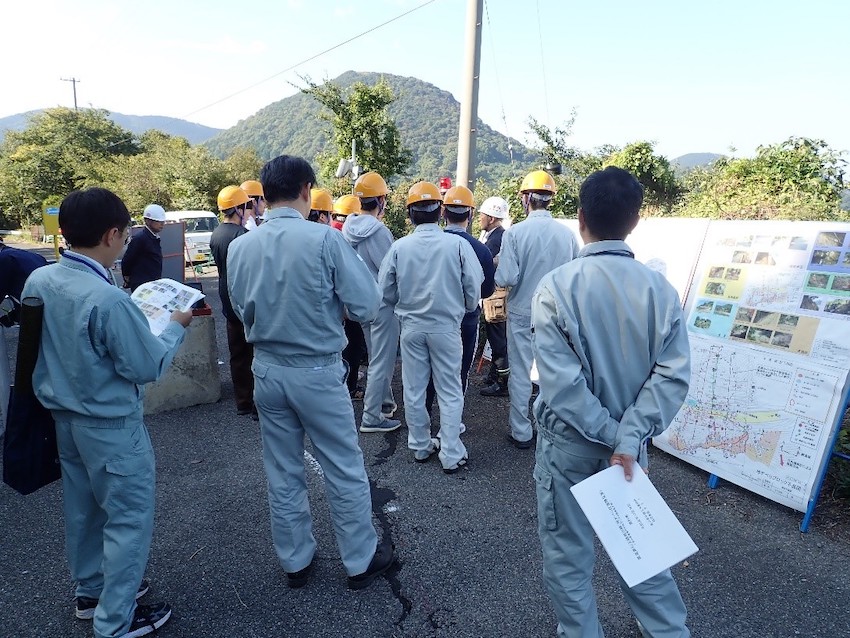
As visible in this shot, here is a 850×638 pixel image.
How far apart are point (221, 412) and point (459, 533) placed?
280 centimetres

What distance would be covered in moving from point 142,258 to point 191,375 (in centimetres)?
183

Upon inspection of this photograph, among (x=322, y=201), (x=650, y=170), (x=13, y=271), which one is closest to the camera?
(x=13, y=271)

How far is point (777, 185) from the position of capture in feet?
32.7

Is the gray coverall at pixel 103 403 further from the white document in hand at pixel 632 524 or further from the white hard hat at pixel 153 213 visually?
the white hard hat at pixel 153 213

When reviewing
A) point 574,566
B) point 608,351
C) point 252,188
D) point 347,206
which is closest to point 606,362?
point 608,351

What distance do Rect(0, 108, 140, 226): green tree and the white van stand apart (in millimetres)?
17599

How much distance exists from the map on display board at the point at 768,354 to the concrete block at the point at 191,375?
4098mm

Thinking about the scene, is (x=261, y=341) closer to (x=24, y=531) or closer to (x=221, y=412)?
(x=24, y=531)

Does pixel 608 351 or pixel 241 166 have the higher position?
pixel 241 166

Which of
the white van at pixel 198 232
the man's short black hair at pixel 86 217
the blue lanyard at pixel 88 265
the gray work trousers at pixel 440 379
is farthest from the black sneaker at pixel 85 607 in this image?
the white van at pixel 198 232

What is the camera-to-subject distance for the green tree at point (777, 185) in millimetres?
8422

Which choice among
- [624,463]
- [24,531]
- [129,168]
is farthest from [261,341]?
[129,168]

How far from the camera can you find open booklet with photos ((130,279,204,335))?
85.5 inches

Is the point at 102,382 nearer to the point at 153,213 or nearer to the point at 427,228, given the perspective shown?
the point at 427,228
